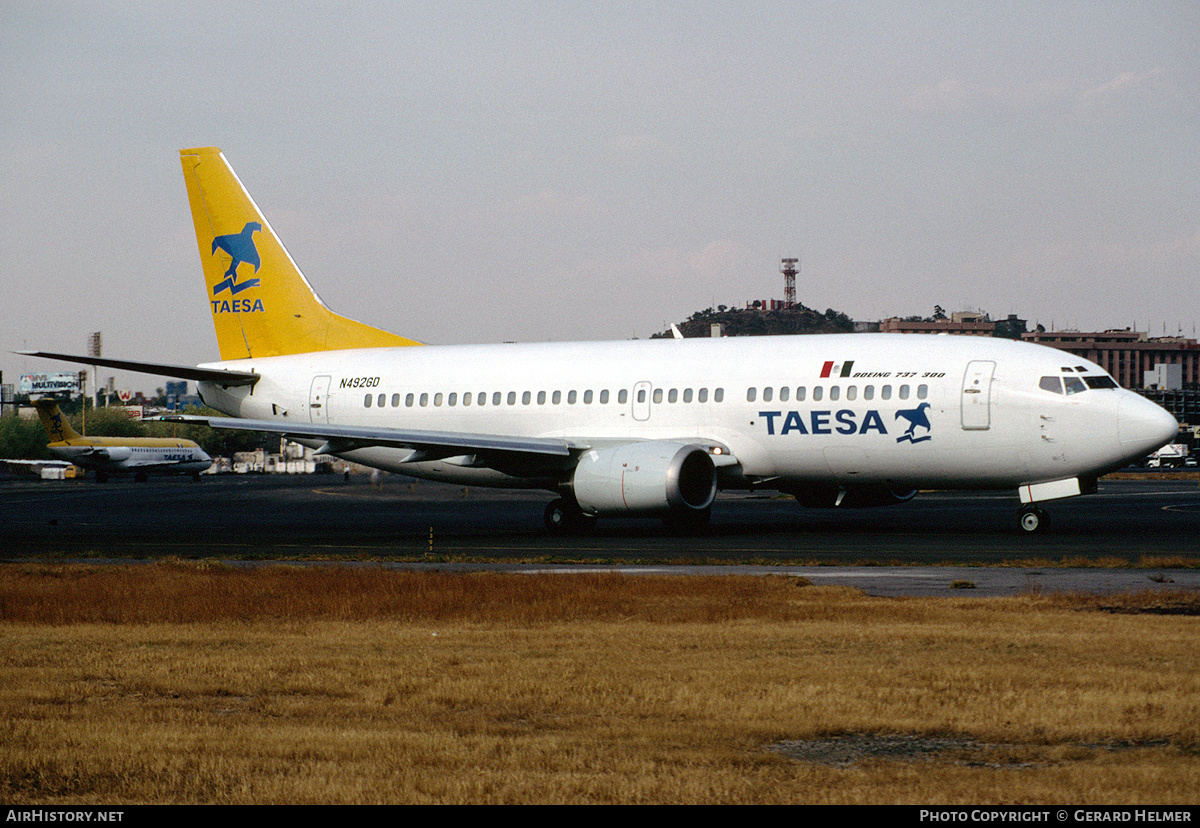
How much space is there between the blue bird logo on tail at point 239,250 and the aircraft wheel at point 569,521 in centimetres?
1228

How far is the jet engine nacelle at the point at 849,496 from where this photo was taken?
105 feet

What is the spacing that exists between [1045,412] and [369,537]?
15311mm

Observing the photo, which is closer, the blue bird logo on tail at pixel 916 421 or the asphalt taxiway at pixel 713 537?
the asphalt taxiway at pixel 713 537

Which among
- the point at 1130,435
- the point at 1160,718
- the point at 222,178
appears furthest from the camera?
the point at 222,178

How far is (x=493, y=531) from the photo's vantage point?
33094 mm

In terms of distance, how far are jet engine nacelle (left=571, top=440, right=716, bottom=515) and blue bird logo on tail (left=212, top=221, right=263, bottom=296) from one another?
44.0 feet

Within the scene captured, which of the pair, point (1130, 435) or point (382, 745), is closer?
point (382, 745)

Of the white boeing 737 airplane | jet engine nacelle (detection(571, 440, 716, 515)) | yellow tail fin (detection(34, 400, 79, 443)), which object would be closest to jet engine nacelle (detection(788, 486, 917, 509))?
the white boeing 737 airplane

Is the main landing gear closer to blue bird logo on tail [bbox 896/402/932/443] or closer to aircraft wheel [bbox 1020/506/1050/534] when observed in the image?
aircraft wheel [bbox 1020/506/1050/534]

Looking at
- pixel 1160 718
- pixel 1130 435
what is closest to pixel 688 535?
pixel 1130 435

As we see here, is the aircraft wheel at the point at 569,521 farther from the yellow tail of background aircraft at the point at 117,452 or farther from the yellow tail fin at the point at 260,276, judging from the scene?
the yellow tail of background aircraft at the point at 117,452

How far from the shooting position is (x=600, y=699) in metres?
10.1

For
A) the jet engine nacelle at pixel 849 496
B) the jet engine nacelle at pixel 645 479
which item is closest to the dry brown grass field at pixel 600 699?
the jet engine nacelle at pixel 645 479

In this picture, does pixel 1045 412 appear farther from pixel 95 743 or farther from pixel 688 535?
pixel 95 743
